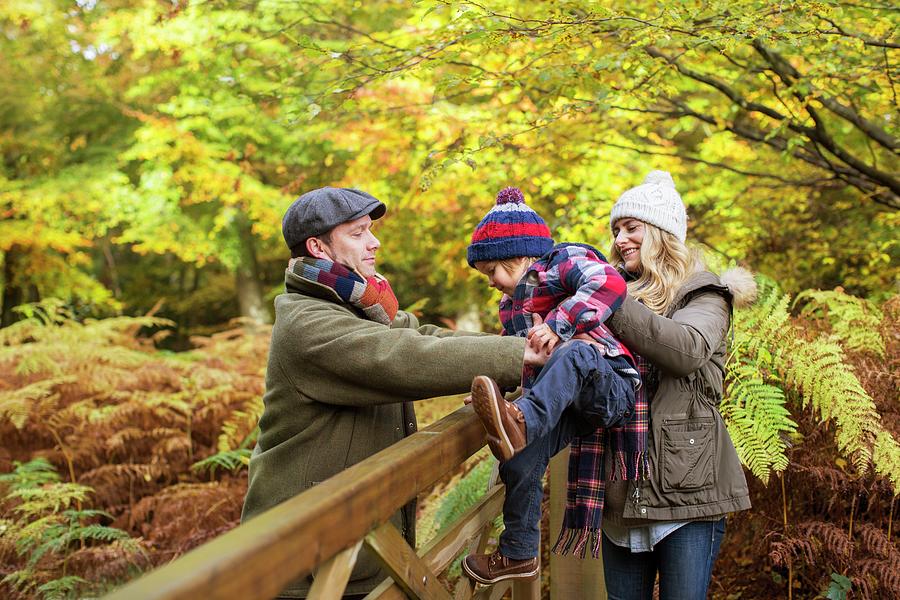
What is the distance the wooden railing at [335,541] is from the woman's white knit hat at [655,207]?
3.03 ft

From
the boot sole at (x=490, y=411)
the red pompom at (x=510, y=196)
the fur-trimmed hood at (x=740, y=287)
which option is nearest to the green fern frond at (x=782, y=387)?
the fur-trimmed hood at (x=740, y=287)

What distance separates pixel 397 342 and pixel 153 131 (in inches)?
394

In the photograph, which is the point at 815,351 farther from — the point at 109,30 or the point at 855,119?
the point at 109,30

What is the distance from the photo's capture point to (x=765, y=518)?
379 centimetres

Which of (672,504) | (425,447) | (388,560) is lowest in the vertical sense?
(672,504)

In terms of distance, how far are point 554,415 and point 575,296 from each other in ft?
1.28

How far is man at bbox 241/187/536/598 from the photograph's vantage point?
2.17m

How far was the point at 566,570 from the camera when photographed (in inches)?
130

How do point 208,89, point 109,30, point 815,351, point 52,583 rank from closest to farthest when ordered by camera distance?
point 815,351
point 52,583
point 109,30
point 208,89

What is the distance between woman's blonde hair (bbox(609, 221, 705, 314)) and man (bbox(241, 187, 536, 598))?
53cm

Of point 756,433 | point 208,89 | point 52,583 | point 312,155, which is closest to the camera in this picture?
point 756,433

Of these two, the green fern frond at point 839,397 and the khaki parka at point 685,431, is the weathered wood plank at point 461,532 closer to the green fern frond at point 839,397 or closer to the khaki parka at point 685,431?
the khaki parka at point 685,431

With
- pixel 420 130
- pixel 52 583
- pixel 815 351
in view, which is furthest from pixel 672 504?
pixel 420 130

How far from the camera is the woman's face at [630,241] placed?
269cm
